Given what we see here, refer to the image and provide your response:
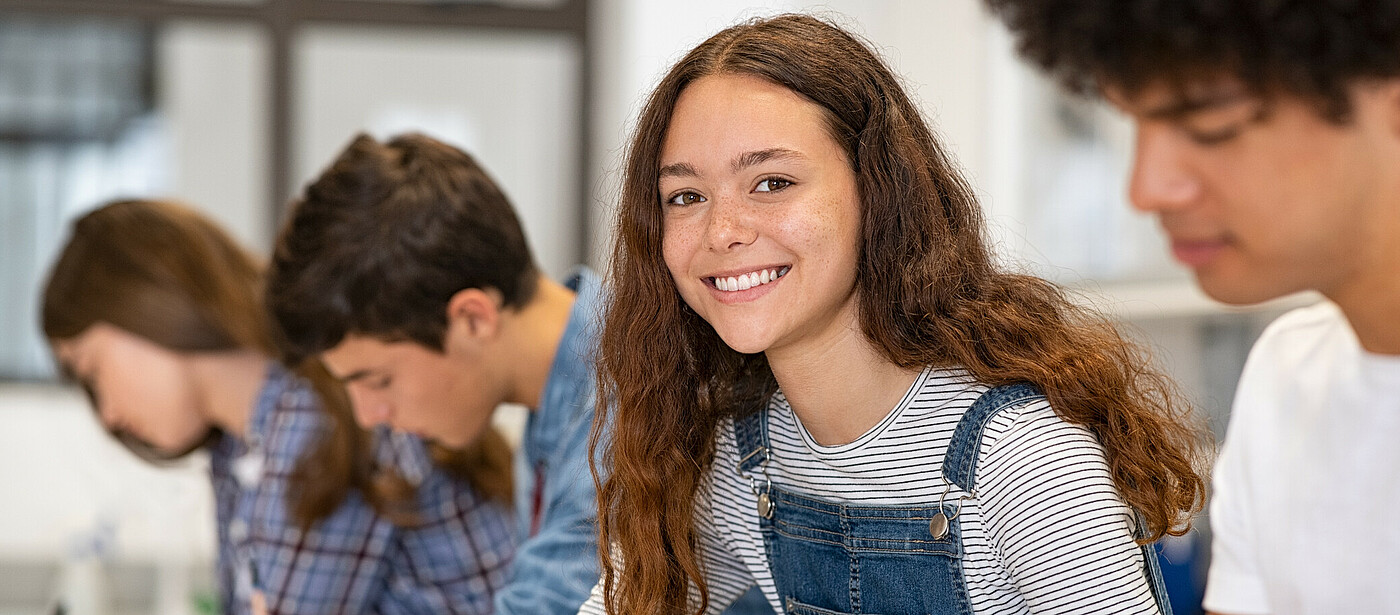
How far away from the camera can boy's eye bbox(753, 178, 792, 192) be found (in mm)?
1131

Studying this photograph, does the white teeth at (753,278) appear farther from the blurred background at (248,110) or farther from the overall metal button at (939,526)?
the blurred background at (248,110)

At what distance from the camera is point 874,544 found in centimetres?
119

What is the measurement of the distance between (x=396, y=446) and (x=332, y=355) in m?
0.30

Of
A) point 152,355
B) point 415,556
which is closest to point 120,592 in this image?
point 152,355

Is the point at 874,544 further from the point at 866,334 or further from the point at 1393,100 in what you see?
the point at 1393,100

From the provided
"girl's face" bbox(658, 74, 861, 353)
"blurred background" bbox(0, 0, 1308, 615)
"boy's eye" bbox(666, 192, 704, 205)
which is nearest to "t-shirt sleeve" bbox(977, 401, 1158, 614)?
"girl's face" bbox(658, 74, 861, 353)

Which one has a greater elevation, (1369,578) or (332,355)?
(1369,578)

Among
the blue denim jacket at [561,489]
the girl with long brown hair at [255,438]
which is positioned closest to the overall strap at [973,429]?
the blue denim jacket at [561,489]

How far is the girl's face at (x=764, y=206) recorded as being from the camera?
112 cm

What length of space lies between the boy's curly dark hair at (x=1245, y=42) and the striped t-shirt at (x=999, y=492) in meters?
0.44

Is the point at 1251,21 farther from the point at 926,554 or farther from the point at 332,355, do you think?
the point at 332,355

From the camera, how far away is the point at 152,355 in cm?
213

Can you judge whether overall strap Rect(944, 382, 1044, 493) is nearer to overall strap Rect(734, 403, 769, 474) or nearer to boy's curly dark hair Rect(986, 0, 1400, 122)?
overall strap Rect(734, 403, 769, 474)

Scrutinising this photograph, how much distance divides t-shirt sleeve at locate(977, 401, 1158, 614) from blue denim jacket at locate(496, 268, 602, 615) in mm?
474
